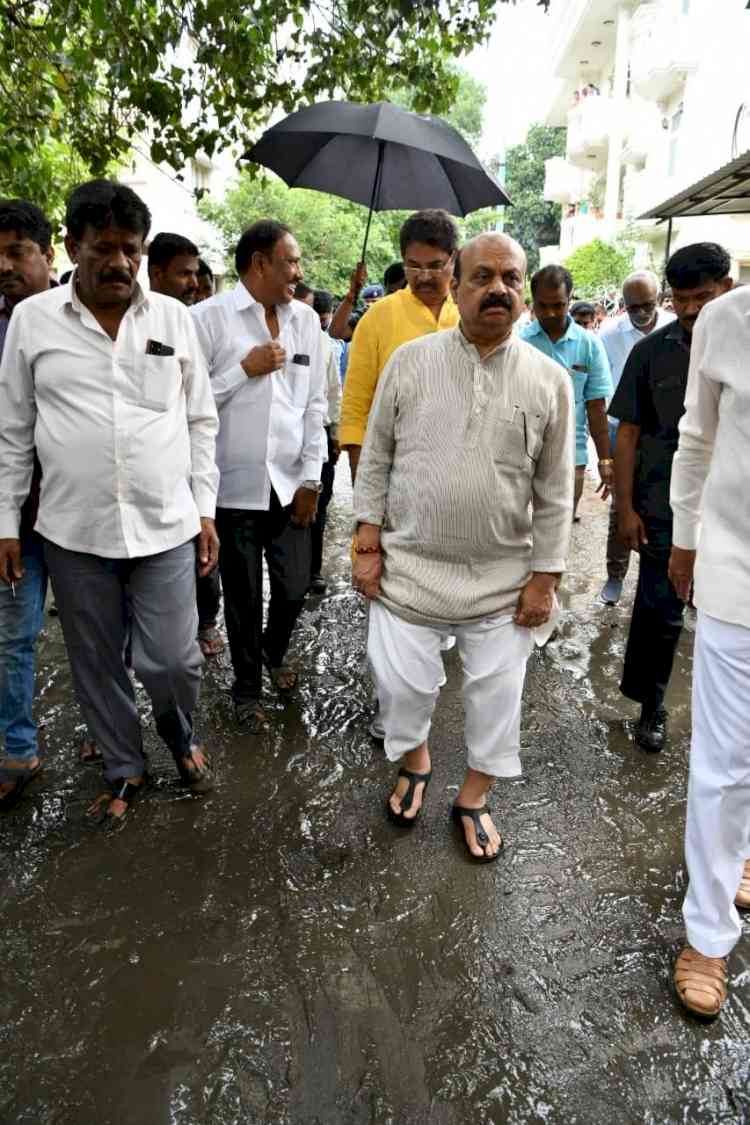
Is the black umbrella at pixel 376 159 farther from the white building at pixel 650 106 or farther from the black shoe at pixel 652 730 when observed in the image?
the white building at pixel 650 106

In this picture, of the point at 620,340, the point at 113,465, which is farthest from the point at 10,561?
the point at 620,340

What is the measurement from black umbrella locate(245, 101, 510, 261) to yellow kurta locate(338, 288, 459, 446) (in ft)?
2.82

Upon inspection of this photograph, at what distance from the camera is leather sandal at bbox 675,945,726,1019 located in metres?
2.11

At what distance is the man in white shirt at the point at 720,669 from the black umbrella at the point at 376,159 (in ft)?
7.08

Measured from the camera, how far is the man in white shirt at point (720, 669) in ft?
6.77

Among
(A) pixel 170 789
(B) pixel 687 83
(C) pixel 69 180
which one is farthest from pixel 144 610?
(B) pixel 687 83

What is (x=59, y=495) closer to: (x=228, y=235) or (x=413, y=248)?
(x=413, y=248)

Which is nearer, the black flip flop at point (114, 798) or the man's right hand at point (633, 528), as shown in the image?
the black flip flop at point (114, 798)

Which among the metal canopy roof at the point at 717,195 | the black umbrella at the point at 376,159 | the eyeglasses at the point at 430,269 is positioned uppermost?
the metal canopy roof at the point at 717,195

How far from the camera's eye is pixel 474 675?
8.95 ft

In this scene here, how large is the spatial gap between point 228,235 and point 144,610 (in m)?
22.5

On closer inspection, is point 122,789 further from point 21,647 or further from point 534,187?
point 534,187

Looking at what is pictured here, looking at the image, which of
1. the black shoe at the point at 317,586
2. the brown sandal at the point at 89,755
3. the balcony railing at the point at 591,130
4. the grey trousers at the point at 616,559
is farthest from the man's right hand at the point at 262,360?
the balcony railing at the point at 591,130

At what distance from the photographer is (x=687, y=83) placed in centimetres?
1961
